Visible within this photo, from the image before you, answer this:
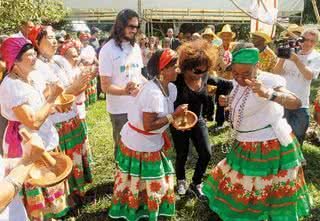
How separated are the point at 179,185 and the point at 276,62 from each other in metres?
2.02

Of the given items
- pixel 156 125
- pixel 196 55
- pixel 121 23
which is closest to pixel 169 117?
pixel 156 125

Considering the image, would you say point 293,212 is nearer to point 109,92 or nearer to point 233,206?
point 233,206

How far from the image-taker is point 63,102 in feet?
10.5

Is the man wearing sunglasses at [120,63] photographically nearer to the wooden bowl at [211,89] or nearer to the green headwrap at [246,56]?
the wooden bowl at [211,89]

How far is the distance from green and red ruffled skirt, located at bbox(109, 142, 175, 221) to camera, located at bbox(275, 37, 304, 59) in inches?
60.9

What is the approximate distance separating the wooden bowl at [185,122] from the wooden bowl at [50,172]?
1.18 meters

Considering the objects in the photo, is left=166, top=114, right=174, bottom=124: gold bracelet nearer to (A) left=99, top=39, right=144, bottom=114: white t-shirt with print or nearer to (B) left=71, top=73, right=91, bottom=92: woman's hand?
(A) left=99, top=39, right=144, bottom=114: white t-shirt with print

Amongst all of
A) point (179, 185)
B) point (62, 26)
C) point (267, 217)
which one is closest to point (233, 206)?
point (267, 217)

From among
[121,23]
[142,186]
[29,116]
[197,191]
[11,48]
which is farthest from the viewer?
[197,191]

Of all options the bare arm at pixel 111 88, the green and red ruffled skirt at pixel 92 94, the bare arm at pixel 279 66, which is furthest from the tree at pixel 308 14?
the bare arm at pixel 111 88

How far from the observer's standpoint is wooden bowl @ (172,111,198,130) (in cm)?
347

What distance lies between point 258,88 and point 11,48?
72.5 inches

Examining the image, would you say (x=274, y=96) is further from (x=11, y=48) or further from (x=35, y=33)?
(x=35, y=33)

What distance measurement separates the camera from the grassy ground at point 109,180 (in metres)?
3.93
